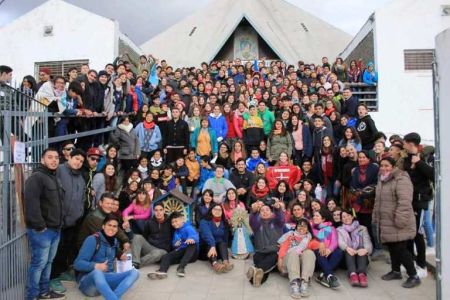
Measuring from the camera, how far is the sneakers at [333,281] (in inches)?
207

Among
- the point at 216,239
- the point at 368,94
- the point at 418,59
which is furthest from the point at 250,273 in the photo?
the point at 418,59

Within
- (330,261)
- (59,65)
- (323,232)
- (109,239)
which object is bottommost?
(330,261)

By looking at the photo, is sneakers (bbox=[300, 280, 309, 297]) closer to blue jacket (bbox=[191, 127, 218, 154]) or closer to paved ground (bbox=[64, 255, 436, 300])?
paved ground (bbox=[64, 255, 436, 300])

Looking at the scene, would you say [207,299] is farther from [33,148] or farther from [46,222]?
[33,148]

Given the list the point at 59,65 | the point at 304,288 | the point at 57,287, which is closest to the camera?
the point at 57,287

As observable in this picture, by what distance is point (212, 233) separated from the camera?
622cm

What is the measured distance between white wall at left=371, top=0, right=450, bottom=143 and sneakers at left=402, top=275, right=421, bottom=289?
10.0 m

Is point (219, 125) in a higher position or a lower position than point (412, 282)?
higher

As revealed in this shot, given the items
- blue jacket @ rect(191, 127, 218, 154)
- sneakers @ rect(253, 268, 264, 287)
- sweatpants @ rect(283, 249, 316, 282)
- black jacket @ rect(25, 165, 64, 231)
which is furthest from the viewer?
blue jacket @ rect(191, 127, 218, 154)

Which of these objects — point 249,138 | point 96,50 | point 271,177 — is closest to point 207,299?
point 271,177

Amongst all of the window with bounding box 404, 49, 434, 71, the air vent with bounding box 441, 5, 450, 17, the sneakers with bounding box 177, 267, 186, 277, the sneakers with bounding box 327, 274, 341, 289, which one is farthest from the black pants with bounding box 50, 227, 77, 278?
the air vent with bounding box 441, 5, 450, 17

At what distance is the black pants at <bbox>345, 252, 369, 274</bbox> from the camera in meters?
5.45

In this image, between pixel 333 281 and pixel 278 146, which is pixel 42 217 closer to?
pixel 333 281

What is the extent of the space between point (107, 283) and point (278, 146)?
4.42 meters
